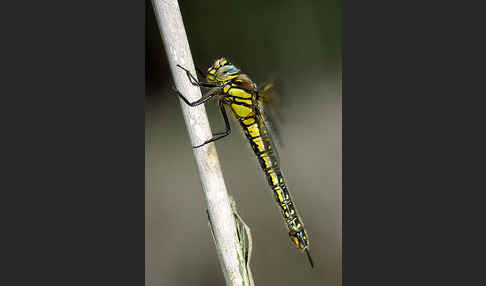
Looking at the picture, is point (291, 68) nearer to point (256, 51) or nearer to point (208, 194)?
point (256, 51)

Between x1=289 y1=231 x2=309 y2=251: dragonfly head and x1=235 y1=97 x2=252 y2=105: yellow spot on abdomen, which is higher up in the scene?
x1=235 y1=97 x2=252 y2=105: yellow spot on abdomen

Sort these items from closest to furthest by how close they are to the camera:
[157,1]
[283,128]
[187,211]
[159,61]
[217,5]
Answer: [157,1], [159,61], [283,128], [217,5], [187,211]

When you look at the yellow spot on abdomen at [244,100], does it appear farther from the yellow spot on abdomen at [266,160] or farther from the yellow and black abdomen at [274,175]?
the yellow spot on abdomen at [266,160]

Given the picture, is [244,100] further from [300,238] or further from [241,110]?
[300,238]

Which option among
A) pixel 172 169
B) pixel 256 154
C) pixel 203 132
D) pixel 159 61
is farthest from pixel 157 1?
pixel 172 169

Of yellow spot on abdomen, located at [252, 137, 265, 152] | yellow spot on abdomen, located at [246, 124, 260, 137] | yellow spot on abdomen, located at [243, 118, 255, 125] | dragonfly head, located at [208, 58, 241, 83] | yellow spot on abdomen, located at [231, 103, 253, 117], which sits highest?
dragonfly head, located at [208, 58, 241, 83]

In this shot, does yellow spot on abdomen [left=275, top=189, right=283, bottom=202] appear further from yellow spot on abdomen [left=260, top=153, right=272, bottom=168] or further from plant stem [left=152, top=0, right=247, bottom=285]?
plant stem [left=152, top=0, right=247, bottom=285]

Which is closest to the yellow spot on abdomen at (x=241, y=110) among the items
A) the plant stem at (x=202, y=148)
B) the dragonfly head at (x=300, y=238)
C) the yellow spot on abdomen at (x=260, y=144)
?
the yellow spot on abdomen at (x=260, y=144)

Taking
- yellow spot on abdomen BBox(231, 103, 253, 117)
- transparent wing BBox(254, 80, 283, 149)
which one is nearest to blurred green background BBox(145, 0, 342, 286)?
transparent wing BBox(254, 80, 283, 149)
